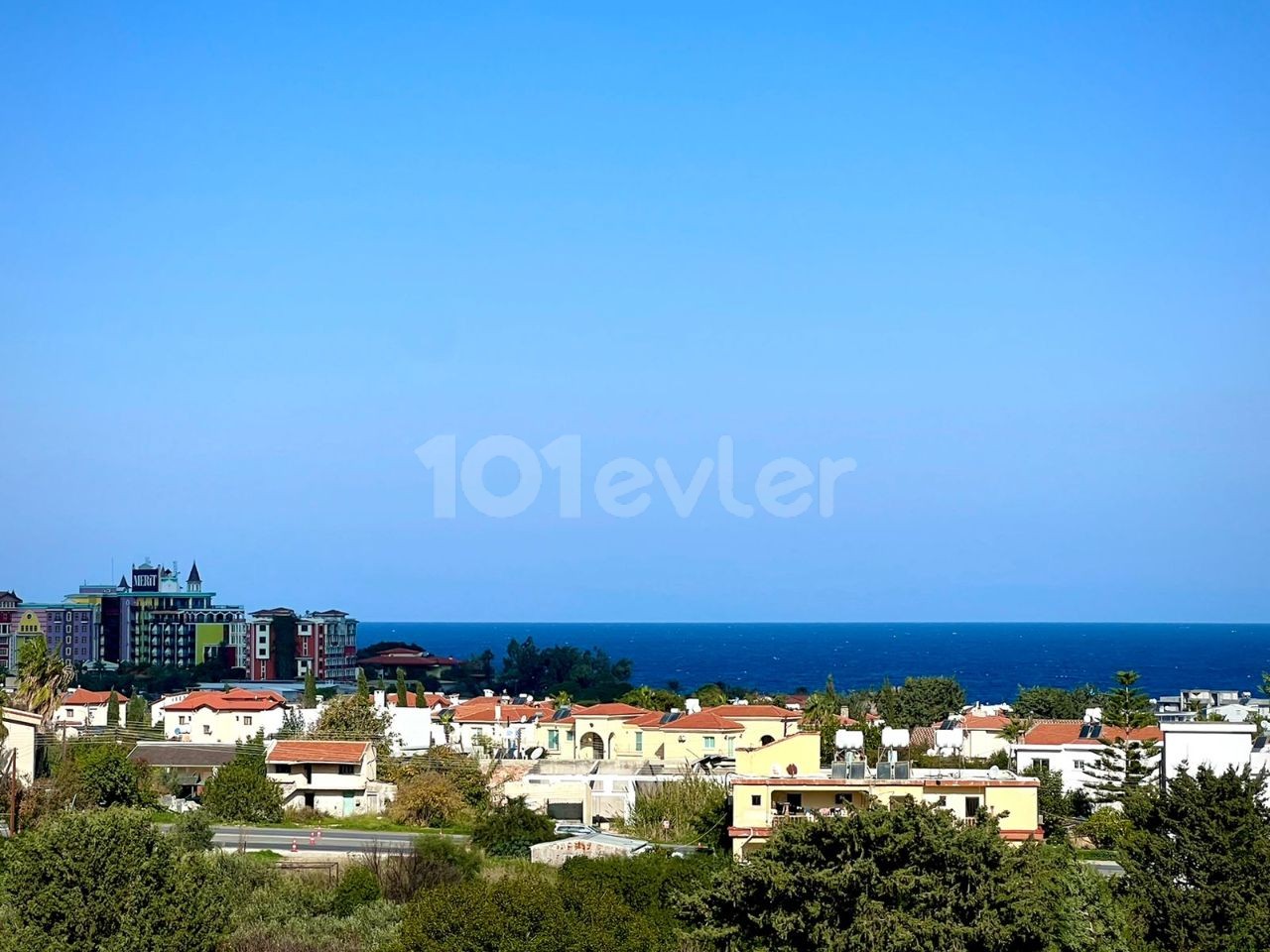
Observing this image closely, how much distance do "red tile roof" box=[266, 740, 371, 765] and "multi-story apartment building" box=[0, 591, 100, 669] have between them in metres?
89.0

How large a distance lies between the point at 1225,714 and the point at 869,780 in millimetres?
22114

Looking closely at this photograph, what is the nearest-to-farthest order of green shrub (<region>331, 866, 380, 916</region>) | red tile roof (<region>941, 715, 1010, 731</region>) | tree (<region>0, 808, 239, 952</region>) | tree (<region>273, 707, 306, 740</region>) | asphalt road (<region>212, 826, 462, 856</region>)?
tree (<region>0, 808, 239, 952</region>), green shrub (<region>331, 866, 380, 916</region>), asphalt road (<region>212, 826, 462, 856</region>), tree (<region>273, 707, 306, 740</region>), red tile roof (<region>941, 715, 1010, 731</region>)

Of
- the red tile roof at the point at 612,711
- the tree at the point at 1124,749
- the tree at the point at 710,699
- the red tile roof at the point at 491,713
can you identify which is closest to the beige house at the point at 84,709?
the red tile roof at the point at 491,713

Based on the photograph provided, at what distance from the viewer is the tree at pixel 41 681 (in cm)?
5115

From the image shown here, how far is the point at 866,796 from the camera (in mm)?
30422

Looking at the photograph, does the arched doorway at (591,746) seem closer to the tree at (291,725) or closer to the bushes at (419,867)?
the tree at (291,725)

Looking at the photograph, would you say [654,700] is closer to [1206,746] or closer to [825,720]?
[825,720]

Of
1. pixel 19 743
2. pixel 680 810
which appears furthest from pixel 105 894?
pixel 19 743

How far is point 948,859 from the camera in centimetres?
2408

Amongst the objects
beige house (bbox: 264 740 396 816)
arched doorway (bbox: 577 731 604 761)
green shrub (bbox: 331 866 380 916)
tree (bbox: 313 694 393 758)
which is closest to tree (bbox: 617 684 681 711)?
arched doorway (bbox: 577 731 604 761)

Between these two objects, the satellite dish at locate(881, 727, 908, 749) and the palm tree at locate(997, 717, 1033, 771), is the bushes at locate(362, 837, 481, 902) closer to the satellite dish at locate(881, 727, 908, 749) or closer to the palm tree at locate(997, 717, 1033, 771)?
the satellite dish at locate(881, 727, 908, 749)

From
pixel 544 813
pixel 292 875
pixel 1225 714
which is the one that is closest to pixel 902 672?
pixel 1225 714

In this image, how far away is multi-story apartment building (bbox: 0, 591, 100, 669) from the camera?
128m

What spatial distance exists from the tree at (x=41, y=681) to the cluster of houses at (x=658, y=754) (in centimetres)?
341
